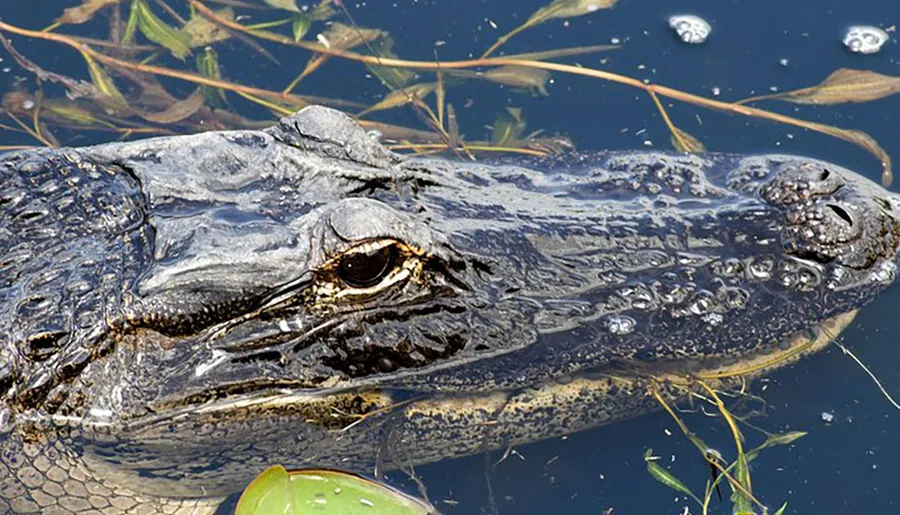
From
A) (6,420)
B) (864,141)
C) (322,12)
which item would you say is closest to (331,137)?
(6,420)

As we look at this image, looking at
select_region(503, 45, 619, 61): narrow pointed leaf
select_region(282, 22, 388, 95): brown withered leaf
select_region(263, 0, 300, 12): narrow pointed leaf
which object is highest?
select_region(263, 0, 300, 12): narrow pointed leaf

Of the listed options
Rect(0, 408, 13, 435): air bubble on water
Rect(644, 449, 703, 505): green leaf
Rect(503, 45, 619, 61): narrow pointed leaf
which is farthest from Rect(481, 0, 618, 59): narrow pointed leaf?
Rect(0, 408, 13, 435): air bubble on water

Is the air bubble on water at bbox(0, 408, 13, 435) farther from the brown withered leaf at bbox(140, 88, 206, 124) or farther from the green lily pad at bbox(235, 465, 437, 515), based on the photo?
the brown withered leaf at bbox(140, 88, 206, 124)

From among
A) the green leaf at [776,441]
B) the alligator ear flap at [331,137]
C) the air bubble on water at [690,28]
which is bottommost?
the green leaf at [776,441]

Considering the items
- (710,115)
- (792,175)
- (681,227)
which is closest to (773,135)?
(710,115)

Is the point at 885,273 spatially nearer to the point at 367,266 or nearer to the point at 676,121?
the point at 676,121

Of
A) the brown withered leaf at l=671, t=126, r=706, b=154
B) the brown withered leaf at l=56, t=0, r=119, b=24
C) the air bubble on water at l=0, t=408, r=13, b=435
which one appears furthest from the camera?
the brown withered leaf at l=56, t=0, r=119, b=24

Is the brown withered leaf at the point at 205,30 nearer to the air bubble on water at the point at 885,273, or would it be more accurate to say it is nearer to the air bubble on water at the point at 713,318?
the air bubble on water at the point at 713,318

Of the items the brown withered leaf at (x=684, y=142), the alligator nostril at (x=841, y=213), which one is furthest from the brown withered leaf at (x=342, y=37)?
the alligator nostril at (x=841, y=213)

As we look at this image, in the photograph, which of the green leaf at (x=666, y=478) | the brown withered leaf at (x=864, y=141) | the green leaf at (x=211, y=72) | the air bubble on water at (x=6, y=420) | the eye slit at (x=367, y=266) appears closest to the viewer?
the eye slit at (x=367, y=266)

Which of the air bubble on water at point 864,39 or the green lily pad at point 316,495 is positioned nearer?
the green lily pad at point 316,495
